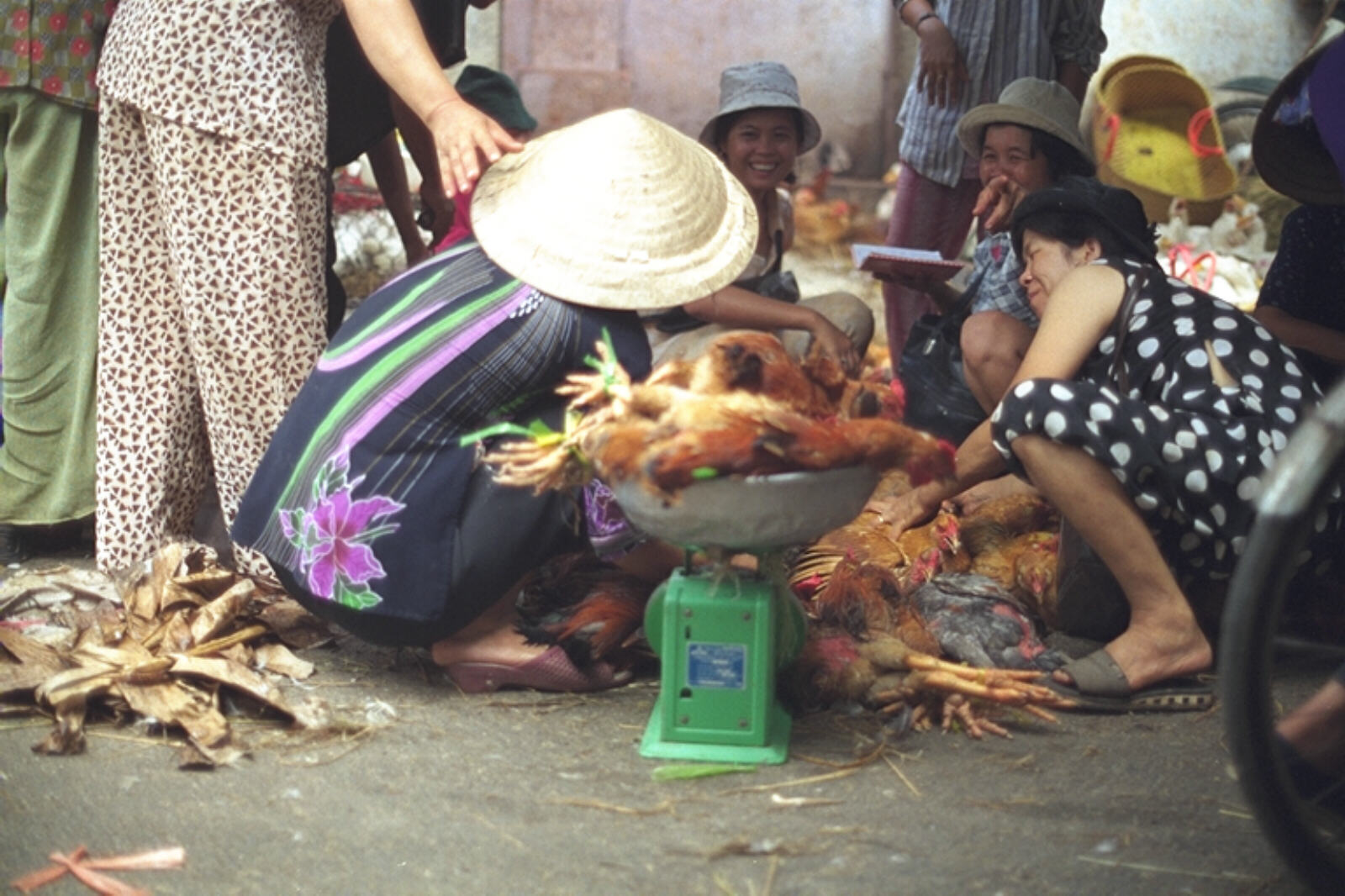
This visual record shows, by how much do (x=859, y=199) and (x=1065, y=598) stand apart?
17.9 ft

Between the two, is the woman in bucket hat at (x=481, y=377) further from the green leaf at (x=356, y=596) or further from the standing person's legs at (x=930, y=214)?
the standing person's legs at (x=930, y=214)

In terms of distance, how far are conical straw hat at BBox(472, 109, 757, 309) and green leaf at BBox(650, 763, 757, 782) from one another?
A: 0.91 metres

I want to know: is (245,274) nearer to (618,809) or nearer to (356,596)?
(356,596)

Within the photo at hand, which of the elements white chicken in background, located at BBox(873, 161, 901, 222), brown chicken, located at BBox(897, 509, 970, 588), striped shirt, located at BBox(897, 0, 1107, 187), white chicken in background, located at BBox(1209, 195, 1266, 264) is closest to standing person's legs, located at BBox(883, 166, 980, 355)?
striped shirt, located at BBox(897, 0, 1107, 187)

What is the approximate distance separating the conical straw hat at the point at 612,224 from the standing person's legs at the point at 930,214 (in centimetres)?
221

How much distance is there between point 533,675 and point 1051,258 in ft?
5.51

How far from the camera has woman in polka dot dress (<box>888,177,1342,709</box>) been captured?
306 cm

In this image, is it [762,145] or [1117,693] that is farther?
[762,145]

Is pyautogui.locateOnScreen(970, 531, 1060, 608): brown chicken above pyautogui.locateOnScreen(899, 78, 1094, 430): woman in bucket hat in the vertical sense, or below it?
below

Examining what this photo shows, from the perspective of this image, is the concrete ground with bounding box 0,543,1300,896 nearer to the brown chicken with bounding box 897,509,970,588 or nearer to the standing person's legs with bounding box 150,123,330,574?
the brown chicken with bounding box 897,509,970,588

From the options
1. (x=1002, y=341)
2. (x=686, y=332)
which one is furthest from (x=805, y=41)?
(x=1002, y=341)

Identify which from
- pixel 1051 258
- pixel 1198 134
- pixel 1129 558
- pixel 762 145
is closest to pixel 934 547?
pixel 1129 558

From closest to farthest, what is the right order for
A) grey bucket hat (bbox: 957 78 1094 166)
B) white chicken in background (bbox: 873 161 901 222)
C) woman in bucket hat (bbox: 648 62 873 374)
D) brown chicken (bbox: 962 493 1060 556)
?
1. brown chicken (bbox: 962 493 1060 556)
2. grey bucket hat (bbox: 957 78 1094 166)
3. woman in bucket hat (bbox: 648 62 873 374)
4. white chicken in background (bbox: 873 161 901 222)

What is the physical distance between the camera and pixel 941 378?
432 cm
